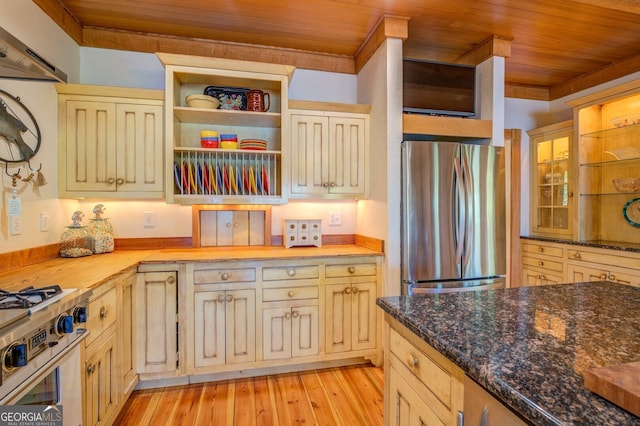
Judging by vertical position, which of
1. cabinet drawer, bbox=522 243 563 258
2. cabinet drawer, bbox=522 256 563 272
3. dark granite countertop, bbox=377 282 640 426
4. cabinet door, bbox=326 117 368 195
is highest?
cabinet door, bbox=326 117 368 195

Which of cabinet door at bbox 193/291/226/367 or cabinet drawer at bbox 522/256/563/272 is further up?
cabinet drawer at bbox 522/256/563/272

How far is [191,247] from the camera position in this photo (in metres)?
2.67

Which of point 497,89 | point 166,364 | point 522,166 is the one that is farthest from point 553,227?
point 166,364

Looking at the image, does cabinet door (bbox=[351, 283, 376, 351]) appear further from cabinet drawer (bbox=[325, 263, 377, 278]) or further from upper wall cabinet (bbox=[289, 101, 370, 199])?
upper wall cabinet (bbox=[289, 101, 370, 199])

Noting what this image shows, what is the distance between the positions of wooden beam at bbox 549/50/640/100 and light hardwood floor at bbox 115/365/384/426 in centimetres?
357

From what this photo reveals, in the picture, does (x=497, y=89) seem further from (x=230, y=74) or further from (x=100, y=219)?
(x=100, y=219)

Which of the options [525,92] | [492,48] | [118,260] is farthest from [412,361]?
[525,92]

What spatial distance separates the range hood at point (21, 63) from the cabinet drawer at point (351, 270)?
1.88 meters

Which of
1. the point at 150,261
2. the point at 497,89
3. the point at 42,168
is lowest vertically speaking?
the point at 150,261

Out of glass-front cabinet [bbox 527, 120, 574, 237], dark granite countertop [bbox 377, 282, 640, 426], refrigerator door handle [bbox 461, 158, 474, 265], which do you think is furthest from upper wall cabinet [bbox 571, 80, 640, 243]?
dark granite countertop [bbox 377, 282, 640, 426]

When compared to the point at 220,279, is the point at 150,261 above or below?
above

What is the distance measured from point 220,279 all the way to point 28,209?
1214 millimetres

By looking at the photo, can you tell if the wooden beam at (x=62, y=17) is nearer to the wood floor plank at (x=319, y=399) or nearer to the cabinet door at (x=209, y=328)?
the cabinet door at (x=209, y=328)

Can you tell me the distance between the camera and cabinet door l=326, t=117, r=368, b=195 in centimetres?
264
